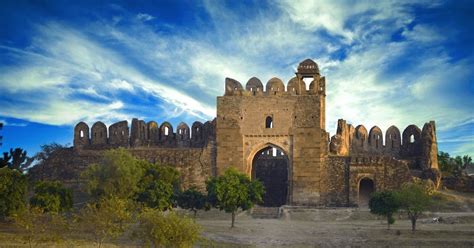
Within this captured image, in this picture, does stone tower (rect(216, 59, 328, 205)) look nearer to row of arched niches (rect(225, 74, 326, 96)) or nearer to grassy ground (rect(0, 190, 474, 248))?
row of arched niches (rect(225, 74, 326, 96))

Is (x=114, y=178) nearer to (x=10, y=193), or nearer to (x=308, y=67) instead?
(x=10, y=193)

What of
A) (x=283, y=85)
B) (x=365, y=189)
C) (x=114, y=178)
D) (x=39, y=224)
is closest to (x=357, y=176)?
(x=365, y=189)

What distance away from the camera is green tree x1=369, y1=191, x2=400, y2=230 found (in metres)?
26.0

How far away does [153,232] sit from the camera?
1697cm

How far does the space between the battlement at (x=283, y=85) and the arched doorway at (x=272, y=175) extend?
5549 mm

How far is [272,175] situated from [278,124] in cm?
630

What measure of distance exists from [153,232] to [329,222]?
14690 mm

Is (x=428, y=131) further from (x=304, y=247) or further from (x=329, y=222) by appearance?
(x=304, y=247)

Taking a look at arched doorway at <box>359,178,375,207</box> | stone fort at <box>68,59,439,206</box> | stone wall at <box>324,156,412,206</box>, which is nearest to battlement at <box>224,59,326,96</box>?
stone fort at <box>68,59,439,206</box>

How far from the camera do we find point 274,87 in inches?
1406

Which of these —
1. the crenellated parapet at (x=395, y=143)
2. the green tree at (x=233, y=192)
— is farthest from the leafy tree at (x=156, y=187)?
the crenellated parapet at (x=395, y=143)

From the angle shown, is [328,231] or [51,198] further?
→ [51,198]

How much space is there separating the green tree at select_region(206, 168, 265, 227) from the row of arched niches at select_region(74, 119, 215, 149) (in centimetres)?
1199

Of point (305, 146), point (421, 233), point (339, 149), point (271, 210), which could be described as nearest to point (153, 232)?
point (421, 233)
